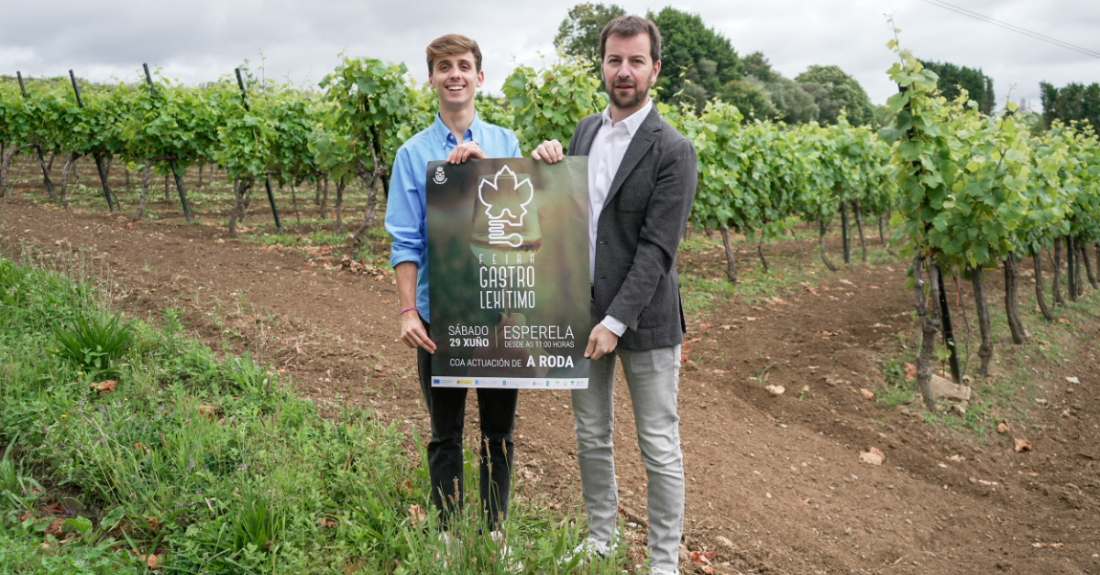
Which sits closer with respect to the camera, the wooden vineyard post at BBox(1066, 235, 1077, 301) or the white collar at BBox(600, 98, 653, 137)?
the white collar at BBox(600, 98, 653, 137)

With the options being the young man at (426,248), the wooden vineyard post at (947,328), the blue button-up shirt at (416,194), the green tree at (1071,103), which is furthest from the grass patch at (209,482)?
the green tree at (1071,103)

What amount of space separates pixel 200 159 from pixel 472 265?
34.9 ft

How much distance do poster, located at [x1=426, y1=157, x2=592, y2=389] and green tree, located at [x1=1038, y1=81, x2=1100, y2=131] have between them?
5748 cm

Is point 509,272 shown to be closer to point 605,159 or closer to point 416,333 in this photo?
point 416,333

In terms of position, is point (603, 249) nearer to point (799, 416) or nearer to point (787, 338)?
point (799, 416)

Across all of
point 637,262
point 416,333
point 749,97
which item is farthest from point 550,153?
point 749,97

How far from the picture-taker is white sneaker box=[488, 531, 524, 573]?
2.17m

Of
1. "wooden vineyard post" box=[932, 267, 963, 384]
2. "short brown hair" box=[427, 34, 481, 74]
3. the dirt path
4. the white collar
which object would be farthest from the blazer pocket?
"wooden vineyard post" box=[932, 267, 963, 384]

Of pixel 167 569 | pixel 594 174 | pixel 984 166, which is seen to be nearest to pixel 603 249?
pixel 594 174

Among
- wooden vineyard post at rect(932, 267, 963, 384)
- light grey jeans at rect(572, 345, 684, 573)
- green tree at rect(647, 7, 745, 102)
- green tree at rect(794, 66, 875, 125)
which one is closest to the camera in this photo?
light grey jeans at rect(572, 345, 684, 573)

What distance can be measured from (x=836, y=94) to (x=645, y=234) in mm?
59966

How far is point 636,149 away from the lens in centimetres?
215

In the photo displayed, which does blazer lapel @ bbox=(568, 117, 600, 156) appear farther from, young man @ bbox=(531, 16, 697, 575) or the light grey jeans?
the light grey jeans

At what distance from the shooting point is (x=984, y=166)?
555 cm
